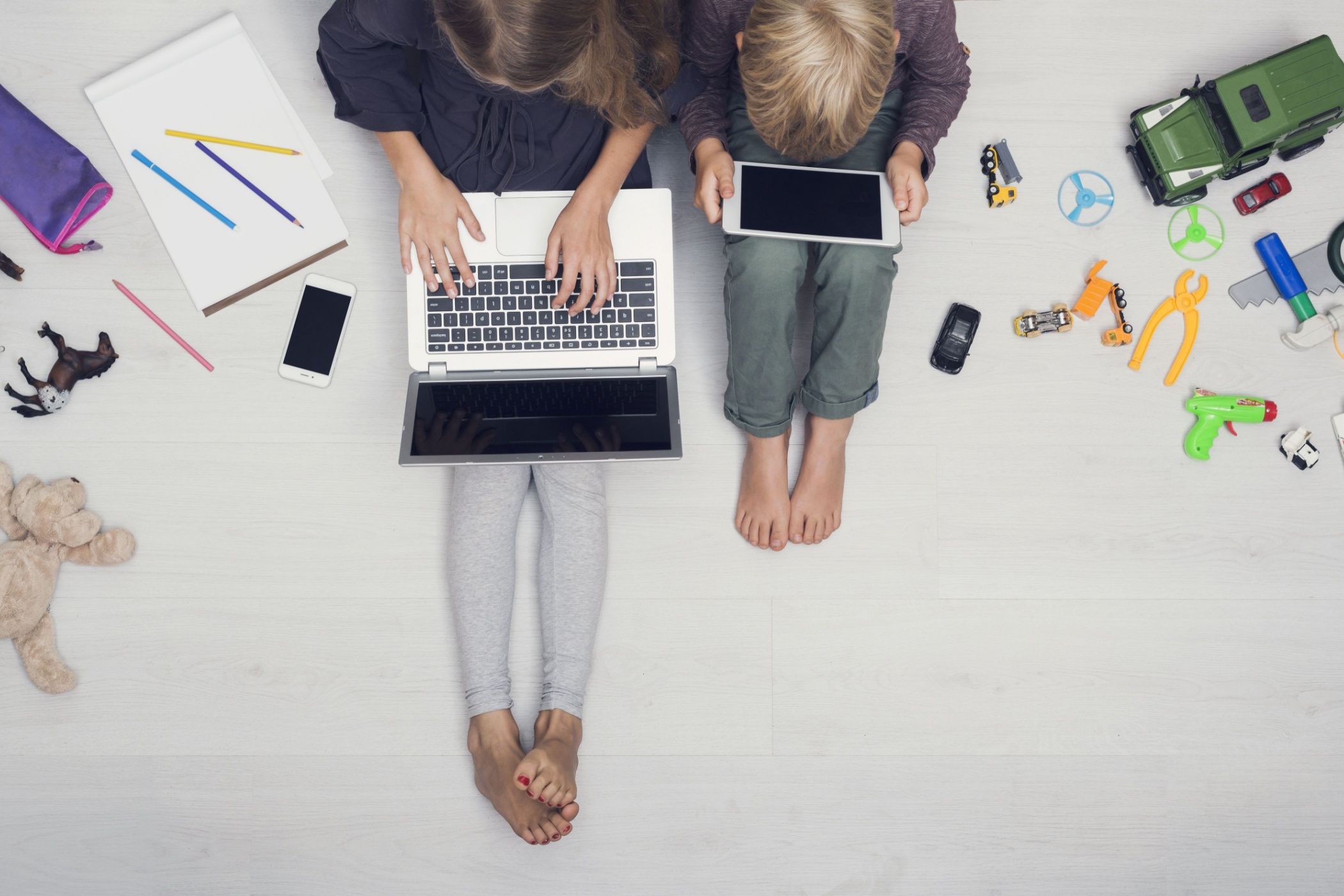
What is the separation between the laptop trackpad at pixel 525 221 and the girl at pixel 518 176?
0.03m

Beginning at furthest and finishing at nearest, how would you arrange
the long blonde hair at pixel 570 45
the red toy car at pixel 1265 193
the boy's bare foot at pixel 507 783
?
the red toy car at pixel 1265 193, the boy's bare foot at pixel 507 783, the long blonde hair at pixel 570 45

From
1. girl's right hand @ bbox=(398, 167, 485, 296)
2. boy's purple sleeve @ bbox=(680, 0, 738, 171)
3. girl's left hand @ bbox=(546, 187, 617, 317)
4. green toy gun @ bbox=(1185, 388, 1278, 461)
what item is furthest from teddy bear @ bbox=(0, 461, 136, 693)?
green toy gun @ bbox=(1185, 388, 1278, 461)

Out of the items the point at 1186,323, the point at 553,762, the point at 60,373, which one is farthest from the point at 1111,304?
the point at 60,373

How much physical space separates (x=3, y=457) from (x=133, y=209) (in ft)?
1.24

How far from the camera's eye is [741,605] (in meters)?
1.15

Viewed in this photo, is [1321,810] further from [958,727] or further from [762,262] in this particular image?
[762,262]

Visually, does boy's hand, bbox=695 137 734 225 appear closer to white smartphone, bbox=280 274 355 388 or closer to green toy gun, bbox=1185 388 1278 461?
white smartphone, bbox=280 274 355 388

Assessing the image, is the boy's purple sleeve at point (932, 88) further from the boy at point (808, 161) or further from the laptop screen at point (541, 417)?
the laptop screen at point (541, 417)

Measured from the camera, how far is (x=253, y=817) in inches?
43.8

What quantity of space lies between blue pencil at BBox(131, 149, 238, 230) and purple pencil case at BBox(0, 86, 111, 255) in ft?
0.22

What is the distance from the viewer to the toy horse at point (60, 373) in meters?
1.12

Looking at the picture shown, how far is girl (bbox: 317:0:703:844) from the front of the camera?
2.76 ft

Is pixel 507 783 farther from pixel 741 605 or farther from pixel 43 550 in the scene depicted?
pixel 43 550

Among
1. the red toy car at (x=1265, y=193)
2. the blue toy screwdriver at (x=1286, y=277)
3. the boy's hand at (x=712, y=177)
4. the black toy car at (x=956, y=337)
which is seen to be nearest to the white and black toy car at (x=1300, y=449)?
the blue toy screwdriver at (x=1286, y=277)
